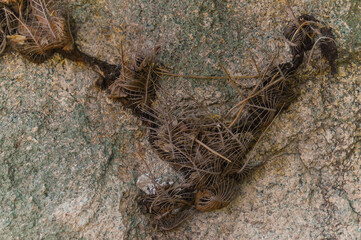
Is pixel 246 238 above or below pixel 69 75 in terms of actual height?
below

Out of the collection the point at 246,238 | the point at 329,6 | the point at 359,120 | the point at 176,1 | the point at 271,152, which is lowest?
the point at 246,238

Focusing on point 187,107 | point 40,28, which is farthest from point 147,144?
point 40,28

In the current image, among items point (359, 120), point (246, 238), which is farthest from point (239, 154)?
point (359, 120)

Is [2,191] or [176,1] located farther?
[176,1]

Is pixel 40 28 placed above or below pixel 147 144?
above

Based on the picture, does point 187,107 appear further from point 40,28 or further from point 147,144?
point 40,28

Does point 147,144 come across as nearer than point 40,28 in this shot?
No

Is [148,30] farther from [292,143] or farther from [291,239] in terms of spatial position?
[291,239]
